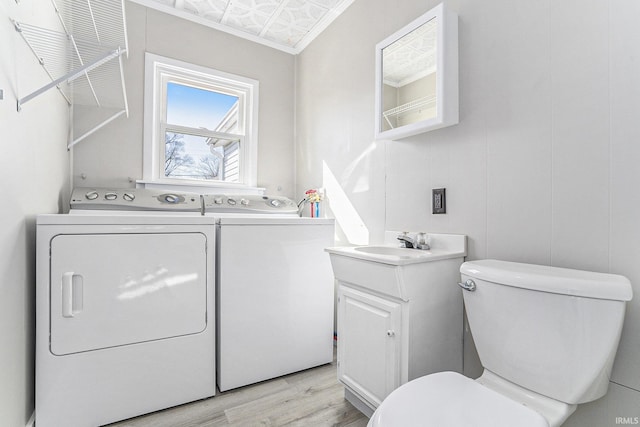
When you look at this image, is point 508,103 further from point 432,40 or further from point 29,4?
point 29,4

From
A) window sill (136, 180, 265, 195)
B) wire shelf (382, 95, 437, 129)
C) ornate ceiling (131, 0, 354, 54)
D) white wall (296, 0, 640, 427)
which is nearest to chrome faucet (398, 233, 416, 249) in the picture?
white wall (296, 0, 640, 427)

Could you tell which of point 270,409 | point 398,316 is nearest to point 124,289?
point 270,409

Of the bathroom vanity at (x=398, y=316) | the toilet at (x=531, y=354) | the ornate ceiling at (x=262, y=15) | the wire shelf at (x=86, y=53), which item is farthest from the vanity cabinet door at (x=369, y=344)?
the ornate ceiling at (x=262, y=15)

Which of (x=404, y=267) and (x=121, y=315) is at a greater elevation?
(x=404, y=267)

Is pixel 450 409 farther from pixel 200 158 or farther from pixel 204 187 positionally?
pixel 200 158

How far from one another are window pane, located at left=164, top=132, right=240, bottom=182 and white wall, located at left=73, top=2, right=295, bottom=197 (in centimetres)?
22

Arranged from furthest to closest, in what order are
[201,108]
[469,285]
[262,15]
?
[201,108], [262,15], [469,285]

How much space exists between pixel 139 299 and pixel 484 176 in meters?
1.77

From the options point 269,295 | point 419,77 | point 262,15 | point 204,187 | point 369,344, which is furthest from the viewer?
point 204,187

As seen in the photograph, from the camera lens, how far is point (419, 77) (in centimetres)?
161

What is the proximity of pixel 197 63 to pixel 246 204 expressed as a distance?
126cm

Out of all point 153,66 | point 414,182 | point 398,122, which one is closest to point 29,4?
point 153,66

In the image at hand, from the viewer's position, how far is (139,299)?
158 centimetres

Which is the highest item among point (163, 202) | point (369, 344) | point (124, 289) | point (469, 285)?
point (163, 202)
